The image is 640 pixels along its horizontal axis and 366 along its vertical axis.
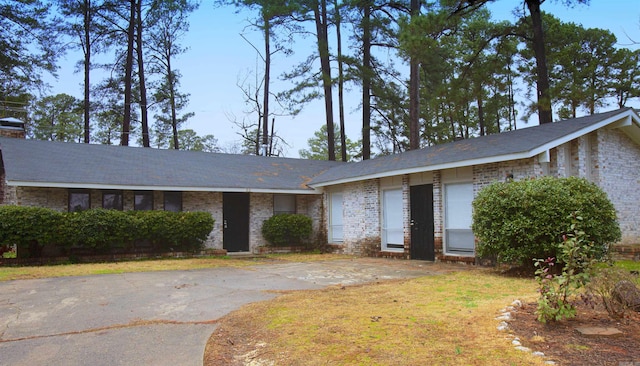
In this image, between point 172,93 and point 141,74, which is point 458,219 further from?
point 172,93

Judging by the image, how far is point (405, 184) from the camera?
13.5 m

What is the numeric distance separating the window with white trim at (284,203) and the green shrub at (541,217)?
32.4 feet

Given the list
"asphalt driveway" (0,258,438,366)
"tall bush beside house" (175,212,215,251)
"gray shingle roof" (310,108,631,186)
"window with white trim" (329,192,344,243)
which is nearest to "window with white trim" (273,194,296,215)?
"window with white trim" (329,192,344,243)

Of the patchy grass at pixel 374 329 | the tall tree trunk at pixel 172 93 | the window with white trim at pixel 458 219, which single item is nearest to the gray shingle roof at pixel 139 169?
the window with white trim at pixel 458 219

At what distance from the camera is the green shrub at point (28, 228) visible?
1159 cm

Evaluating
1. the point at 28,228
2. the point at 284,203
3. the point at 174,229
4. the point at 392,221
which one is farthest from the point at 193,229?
the point at 392,221

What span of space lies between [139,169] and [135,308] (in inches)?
393

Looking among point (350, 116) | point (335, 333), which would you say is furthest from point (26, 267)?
point (350, 116)

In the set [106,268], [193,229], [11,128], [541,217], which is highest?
[11,128]

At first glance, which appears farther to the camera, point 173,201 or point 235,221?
point 235,221

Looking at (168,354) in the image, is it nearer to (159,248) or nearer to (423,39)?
(159,248)

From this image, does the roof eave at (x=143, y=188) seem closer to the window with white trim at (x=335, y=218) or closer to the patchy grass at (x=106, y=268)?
the window with white trim at (x=335, y=218)

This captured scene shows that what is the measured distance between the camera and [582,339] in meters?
4.04

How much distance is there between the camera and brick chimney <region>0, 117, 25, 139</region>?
674 inches
